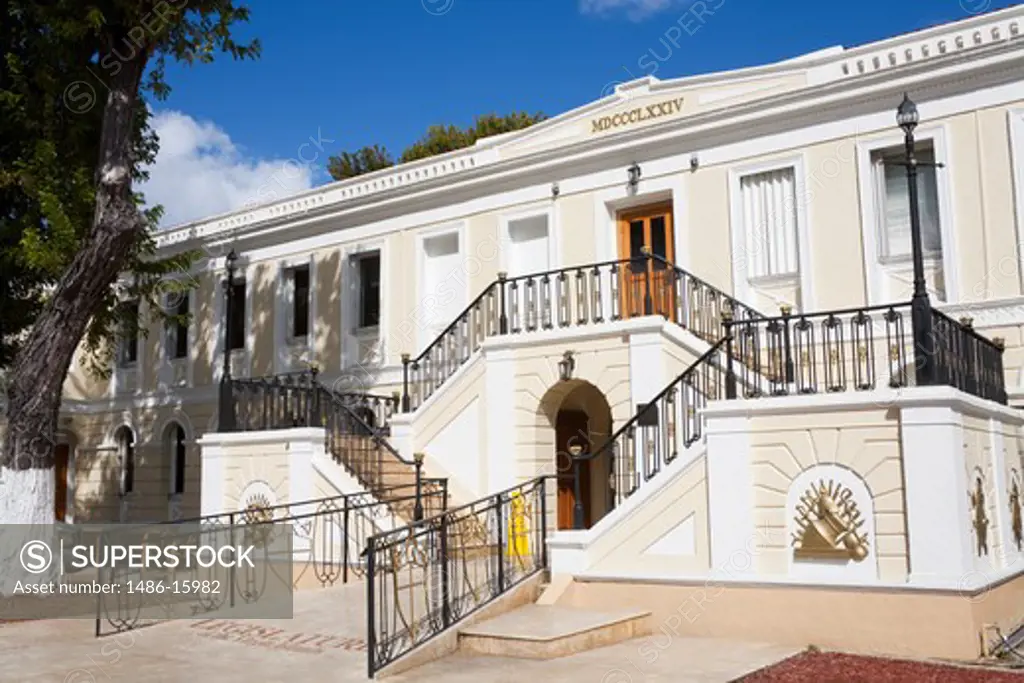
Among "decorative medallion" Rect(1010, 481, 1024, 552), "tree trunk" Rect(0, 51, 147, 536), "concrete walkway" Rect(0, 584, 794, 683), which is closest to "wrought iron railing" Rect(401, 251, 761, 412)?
"decorative medallion" Rect(1010, 481, 1024, 552)

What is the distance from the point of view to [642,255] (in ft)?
52.2

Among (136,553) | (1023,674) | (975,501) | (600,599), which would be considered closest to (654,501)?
(600,599)

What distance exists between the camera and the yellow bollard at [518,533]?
11.3 meters

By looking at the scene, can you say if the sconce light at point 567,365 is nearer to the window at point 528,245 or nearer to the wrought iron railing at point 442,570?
the wrought iron railing at point 442,570

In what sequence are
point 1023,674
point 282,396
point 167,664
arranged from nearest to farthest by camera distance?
point 1023,674 < point 167,664 < point 282,396

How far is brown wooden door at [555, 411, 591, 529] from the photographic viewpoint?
1548 cm

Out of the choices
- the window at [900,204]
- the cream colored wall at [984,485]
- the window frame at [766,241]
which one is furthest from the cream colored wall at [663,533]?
the window at [900,204]

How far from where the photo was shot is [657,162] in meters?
16.1

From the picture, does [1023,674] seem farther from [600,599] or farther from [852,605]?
[600,599]

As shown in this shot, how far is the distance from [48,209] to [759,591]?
11421 mm

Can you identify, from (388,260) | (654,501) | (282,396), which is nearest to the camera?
(654,501)

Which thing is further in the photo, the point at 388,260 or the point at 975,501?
the point at 388,260

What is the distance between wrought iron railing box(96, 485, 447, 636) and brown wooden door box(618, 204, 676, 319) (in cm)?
389

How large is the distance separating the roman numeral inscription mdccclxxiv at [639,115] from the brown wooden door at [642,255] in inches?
55.5
